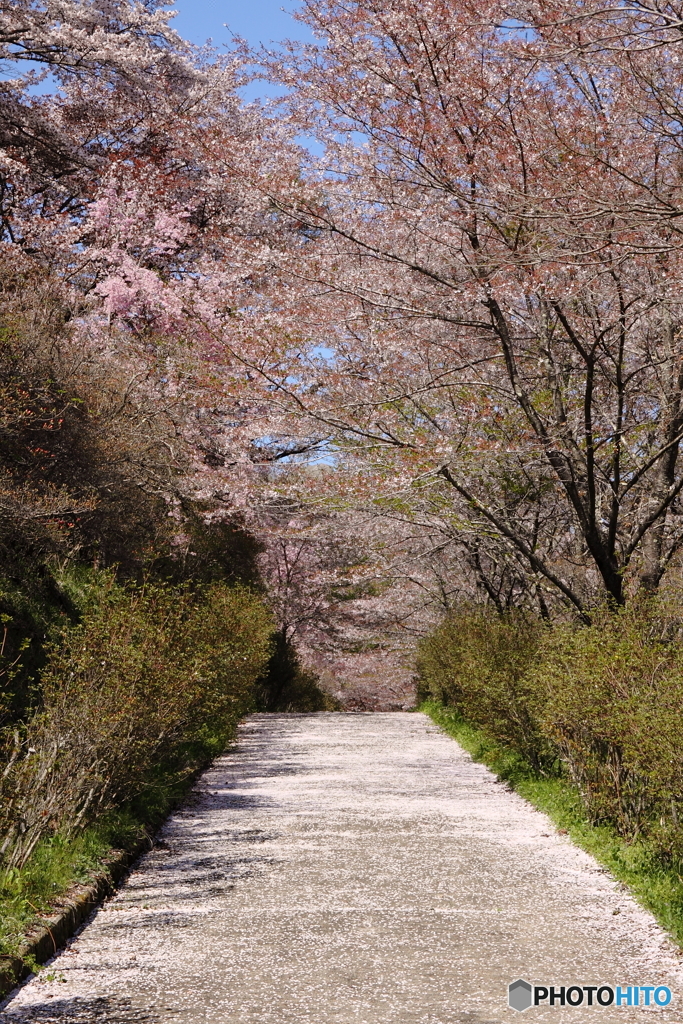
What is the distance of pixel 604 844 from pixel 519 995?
357 centimetres

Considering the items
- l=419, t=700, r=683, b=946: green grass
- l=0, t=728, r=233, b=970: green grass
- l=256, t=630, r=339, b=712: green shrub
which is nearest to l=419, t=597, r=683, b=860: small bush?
l=419, t=700, r=683, b=946: green grass

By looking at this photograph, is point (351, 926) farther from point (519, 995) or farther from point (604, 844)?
point (604, 844)

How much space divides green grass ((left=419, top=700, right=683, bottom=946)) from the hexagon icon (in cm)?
118

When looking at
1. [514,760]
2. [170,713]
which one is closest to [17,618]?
[170,713]

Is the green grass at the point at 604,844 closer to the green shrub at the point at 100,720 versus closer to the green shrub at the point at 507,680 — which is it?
the green shrub at the point at 507,680

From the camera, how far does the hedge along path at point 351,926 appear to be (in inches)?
176

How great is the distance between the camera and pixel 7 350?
1084 centimetres

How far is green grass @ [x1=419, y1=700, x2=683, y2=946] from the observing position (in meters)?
6.12

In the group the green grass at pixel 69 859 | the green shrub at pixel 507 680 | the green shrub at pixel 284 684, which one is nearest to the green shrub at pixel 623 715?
the green shrub at pixel 507 680

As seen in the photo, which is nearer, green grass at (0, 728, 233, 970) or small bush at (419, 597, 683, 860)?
green grass at (0, 728, 233, 970)

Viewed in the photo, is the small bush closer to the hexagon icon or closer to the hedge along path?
the hedge along path

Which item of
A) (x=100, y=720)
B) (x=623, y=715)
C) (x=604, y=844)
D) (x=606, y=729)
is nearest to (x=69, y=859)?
(x=100, y=720)

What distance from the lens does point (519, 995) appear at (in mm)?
4586

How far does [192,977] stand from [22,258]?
39.1 feet
